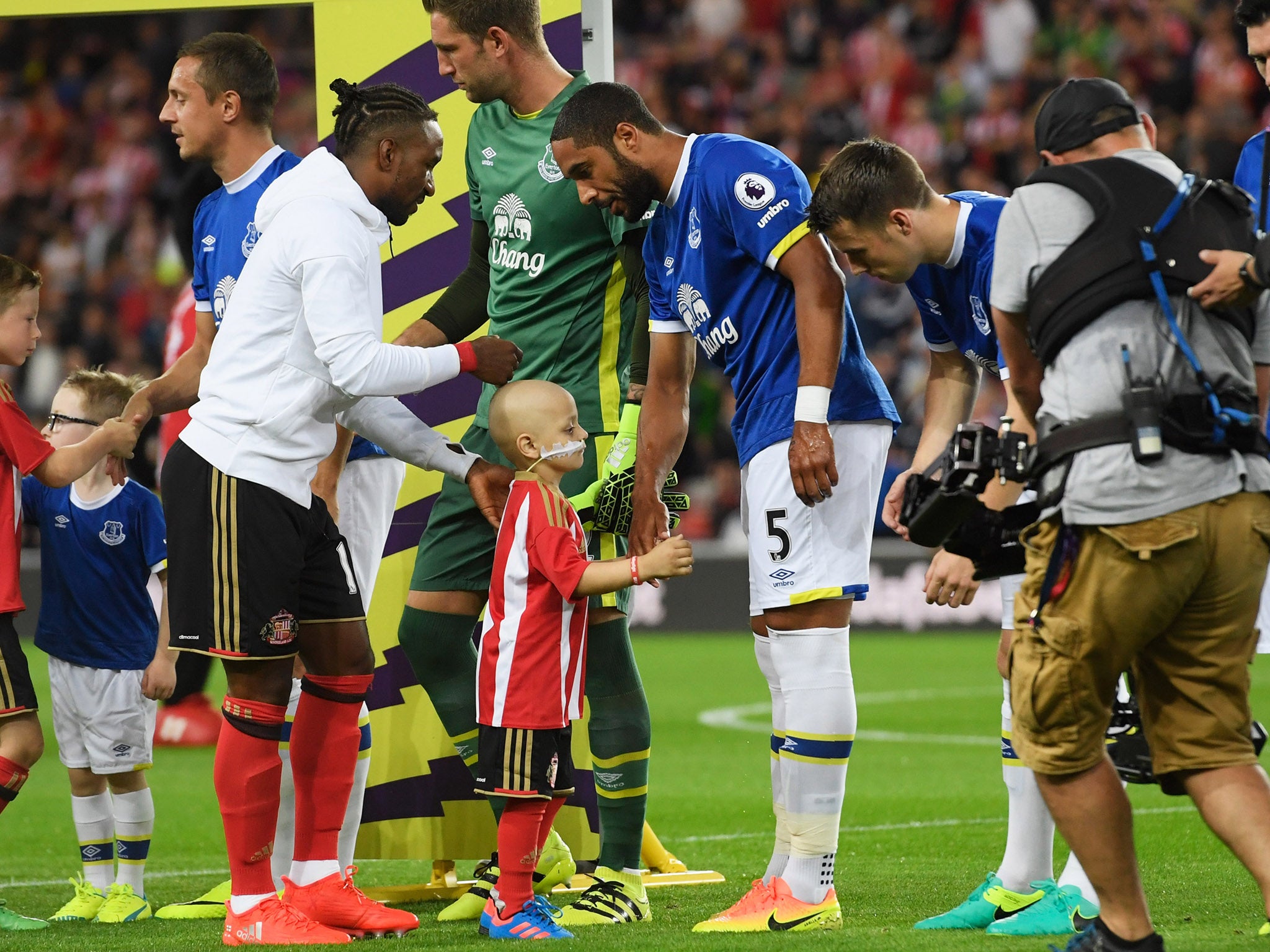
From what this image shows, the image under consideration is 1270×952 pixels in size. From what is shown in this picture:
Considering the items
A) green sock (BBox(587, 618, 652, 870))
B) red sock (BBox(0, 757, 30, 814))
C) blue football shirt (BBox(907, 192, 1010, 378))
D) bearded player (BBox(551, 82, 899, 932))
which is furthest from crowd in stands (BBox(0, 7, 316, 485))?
blue football shirt (BBox(907, 192, 1010, 378))

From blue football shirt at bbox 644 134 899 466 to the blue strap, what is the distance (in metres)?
1.12

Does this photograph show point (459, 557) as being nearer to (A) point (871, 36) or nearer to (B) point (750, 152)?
(B) point (750, 152)

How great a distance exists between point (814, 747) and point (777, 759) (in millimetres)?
313

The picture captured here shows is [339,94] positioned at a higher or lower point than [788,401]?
higher

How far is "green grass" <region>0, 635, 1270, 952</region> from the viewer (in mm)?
4031

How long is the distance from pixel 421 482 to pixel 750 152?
5.64ft

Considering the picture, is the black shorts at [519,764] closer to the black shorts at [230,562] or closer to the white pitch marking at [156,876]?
the black shorts at [230,562]

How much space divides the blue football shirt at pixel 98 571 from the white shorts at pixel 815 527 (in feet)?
6.74

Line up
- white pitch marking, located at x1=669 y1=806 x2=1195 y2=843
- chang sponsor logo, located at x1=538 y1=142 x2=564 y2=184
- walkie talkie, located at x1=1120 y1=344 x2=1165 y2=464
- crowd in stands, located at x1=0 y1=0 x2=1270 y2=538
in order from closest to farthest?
walkie talkie, located at x1=1120 y1=344 x2=1165 y2=464 → chang sponsor logo, located at x1=538 y1=142 x2=564 y2=184 → white pitch marking, located at x1=669 y1=806 x2=1195 y2=843 → crowd in stands, located at x1=0 y1=0 x2=1270 y2=538

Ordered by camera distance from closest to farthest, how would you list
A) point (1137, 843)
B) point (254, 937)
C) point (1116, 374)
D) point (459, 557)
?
point (1116, 374) → point (254, 937) → point (459, 557) → point (1137, 843)

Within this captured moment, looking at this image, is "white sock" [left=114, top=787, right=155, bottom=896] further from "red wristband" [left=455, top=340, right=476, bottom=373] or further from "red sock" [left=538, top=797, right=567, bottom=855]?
"red wristband" [left=455, top=340, right=476, bottom=373]

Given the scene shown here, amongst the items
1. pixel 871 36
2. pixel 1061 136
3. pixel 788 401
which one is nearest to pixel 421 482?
pixel 788 401

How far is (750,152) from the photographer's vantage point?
418cm

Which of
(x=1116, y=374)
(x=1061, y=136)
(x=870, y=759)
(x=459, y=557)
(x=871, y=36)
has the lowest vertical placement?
(x=870, y=759)
